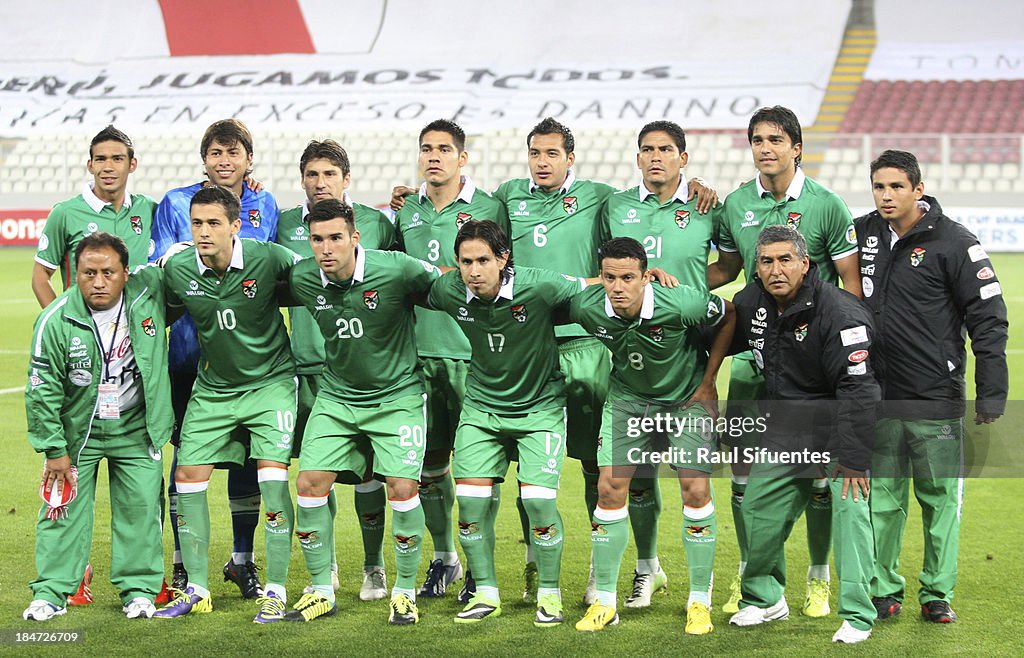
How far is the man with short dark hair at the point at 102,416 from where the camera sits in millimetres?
5367

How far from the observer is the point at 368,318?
5.59 metres

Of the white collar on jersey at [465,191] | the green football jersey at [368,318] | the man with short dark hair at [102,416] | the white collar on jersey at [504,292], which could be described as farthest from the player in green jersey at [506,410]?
the man with short dark hair at [102,416]

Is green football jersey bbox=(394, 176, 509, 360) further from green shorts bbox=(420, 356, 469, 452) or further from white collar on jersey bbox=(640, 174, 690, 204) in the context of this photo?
white collar on jersey bbox=(640, 174, 690, 204)

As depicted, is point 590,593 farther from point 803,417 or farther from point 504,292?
point 504,292

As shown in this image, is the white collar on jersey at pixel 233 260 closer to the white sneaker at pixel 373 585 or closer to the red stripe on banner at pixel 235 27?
the white sneaker at pixel 373 585

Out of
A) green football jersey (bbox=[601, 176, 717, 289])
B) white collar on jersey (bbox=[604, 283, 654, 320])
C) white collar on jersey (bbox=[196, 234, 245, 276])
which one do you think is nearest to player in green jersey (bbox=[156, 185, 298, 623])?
white collar on jersey (bbox=[196, 234, 245, 276])

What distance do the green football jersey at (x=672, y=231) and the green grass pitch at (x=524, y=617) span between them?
1536 mm

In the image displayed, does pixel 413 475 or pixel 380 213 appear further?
pixel 380 213

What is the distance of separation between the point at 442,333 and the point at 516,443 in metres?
0.78

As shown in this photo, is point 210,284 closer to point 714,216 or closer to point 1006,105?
point 714,216

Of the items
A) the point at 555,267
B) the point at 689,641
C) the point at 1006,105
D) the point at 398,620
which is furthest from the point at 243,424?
the point at 1006,105

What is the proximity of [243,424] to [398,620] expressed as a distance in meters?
1.11

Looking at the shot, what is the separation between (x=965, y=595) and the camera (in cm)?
588

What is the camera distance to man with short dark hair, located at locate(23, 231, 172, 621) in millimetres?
5367
